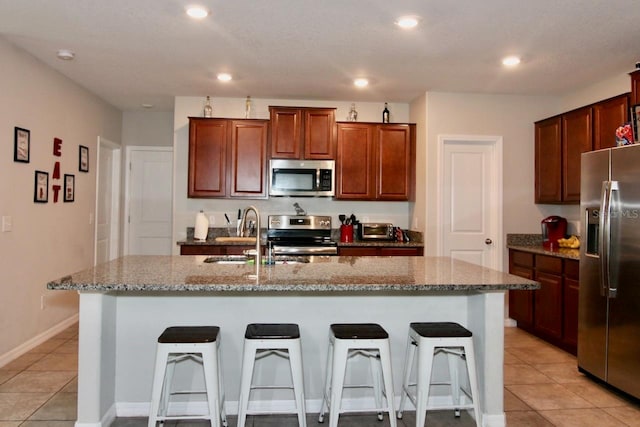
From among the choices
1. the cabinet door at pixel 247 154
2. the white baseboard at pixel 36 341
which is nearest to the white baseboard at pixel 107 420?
the white baseboard at pixel 36 341

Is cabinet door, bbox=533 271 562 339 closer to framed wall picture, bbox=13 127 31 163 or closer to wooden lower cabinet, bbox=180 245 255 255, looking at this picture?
wooden lower cabinet, bbox=180 245 255 255

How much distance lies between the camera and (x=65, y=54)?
12.2ft

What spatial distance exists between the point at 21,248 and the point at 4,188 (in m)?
0.51

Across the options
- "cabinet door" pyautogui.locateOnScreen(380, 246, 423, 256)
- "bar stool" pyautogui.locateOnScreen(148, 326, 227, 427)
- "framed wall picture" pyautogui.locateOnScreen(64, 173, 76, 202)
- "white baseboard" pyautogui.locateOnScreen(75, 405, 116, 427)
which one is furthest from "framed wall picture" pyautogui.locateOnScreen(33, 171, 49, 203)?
"cabinet door" pyautogui.locateOnScreen(380, 246, 423, 256)

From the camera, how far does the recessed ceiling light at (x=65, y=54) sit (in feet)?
12.1

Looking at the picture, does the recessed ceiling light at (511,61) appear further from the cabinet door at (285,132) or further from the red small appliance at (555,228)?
the cabinet door at (285,132)

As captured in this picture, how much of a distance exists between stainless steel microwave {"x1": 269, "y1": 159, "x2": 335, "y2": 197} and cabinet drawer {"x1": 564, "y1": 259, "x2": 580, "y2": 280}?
2.27 m

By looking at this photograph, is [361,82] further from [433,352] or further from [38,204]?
[38,204]

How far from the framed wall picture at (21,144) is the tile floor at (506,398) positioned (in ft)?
5.08

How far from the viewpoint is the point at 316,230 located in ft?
16.7

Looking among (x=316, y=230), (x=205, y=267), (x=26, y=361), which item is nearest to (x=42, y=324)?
(x=26, y=361)

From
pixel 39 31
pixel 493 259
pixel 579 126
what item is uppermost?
pixel 39 31

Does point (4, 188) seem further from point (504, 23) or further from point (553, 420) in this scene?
point (553, 420)

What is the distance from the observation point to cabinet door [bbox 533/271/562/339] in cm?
402
